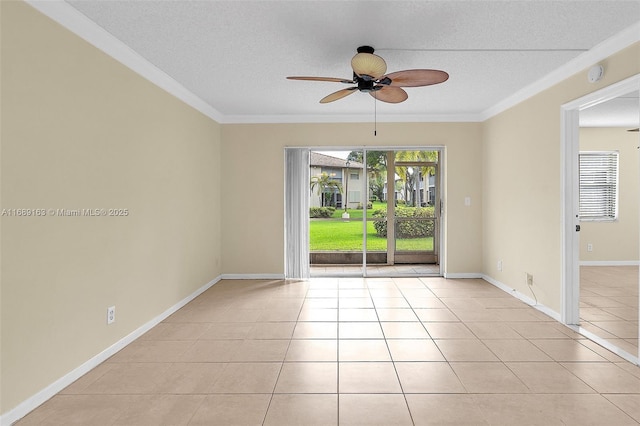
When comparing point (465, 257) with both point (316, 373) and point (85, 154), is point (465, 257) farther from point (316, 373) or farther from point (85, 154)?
point (85, 154)

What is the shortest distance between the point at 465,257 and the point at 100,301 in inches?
189

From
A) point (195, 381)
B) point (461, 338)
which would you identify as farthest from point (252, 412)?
point (461, 338)

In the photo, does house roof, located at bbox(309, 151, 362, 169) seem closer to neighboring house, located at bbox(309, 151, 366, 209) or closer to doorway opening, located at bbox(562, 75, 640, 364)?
neighboring house, located at bbox(309, 151, 366, 209)

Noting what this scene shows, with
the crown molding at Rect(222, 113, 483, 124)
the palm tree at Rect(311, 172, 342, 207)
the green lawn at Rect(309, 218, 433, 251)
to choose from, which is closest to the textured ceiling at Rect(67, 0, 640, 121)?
the crown molding at Rect(222, 113, 483, 124)

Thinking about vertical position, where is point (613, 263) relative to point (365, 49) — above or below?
below

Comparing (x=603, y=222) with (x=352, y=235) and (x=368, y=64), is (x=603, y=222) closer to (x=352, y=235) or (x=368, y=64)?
(x=352, y=235)

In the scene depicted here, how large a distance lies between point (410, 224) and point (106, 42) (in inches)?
194

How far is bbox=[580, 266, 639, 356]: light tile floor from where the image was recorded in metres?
3.34

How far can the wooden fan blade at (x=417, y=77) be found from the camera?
2.78 m

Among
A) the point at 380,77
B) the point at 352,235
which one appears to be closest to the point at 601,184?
the point at 352,235

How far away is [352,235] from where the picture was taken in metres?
6.66

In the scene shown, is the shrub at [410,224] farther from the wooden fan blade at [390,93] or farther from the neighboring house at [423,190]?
the wooden fan blade at [390,93]

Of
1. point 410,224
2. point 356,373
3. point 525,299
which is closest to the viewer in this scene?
point 356,373

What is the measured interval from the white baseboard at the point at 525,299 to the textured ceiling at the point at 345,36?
7.89 ft
